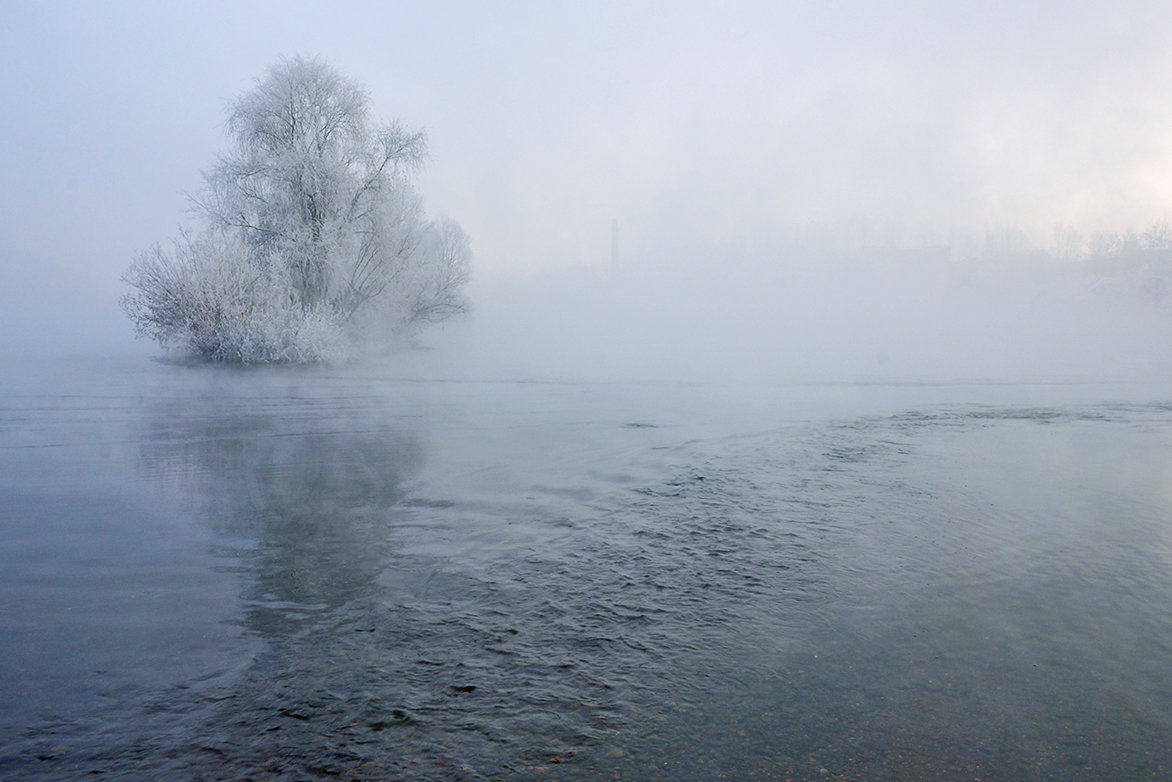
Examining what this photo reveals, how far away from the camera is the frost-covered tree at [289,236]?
30.4 metres

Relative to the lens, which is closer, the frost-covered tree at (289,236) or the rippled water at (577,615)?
the rippled water at (577,615)

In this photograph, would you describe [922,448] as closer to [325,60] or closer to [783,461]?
[783,461]

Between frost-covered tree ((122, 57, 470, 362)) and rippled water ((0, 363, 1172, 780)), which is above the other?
frost-covered tree ((122, 57, 470, 362))

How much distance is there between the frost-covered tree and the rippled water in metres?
18.3

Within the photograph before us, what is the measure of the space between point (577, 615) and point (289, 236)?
3010 centimetres

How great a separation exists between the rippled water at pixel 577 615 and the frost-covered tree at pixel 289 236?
1834 cm

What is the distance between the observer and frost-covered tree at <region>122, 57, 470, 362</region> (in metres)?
30.4

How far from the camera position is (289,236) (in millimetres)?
31750

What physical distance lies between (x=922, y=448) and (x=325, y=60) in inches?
1154

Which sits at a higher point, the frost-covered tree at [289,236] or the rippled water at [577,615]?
the frost-covered tree at [289,236]

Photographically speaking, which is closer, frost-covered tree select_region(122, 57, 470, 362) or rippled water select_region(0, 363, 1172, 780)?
rippled water select_region(0, 363, 1172, 780)

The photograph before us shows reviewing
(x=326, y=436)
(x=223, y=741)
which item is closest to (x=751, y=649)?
(x=223, y=741)

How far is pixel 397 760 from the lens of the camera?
375cm

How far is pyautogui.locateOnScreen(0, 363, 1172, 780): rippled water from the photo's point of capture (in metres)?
3.95
